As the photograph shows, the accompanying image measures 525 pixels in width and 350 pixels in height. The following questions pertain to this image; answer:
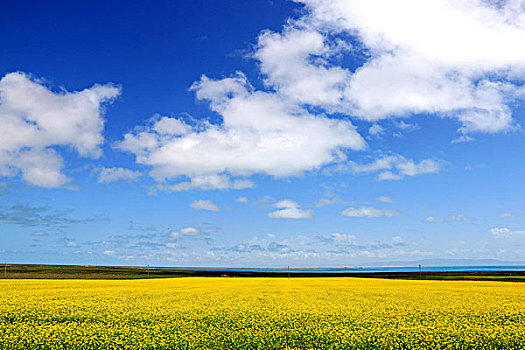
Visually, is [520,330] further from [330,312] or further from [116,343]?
[116,343]

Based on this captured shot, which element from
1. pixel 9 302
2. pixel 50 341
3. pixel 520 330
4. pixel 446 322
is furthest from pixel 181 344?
pixel 9 302

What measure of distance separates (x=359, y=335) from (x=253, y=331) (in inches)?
184

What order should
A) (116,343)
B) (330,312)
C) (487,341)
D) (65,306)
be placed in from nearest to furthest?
(116,343) < (487,341) < (330,312) < (65,306)

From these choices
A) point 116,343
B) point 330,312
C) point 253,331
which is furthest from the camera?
point 330,312

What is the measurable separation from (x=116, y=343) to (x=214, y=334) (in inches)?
163

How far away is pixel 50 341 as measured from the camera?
53.7ft

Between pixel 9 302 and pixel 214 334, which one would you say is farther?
pixel 9 302

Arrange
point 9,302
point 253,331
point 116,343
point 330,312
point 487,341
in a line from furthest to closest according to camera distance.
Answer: point 9,302 → point 330,312 → point 253,331 → point 487,341 → point 116,343

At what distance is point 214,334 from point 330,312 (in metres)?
9.19

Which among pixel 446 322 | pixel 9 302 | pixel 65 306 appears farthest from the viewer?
pixel 9 302

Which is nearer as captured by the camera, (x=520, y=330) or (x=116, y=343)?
(x=116, y=343)

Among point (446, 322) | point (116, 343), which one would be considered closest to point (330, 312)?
point (446, 322)

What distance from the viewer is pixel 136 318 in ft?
73.9

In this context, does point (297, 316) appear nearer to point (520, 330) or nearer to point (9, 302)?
point (520, 330)
